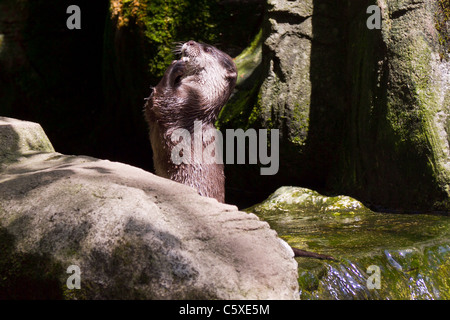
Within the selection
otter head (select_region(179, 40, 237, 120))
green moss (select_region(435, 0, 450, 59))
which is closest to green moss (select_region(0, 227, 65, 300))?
otter head (select_region(179, 40, 237, 120))

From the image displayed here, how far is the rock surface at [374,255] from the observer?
3.18 m

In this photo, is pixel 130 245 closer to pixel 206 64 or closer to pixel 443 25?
pixel 206 64

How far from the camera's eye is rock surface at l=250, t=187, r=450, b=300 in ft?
10.4

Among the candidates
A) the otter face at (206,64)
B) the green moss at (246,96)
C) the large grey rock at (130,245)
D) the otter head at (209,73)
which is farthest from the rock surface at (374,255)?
the green moss at (246,96)


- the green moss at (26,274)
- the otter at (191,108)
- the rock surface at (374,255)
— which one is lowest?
the rock surface at (374,255)

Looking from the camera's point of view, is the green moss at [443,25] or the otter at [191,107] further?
the green moss at [443,25]

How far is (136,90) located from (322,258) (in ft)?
18.0

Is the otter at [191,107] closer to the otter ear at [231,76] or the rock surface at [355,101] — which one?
the otter ear at [231,76]

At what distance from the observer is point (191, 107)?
14.9 feet

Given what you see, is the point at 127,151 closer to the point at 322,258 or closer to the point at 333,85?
the point at 333,85

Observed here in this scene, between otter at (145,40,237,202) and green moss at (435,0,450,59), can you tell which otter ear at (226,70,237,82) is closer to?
otter at (145,40,237,202)

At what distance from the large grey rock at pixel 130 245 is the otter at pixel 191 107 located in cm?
147
